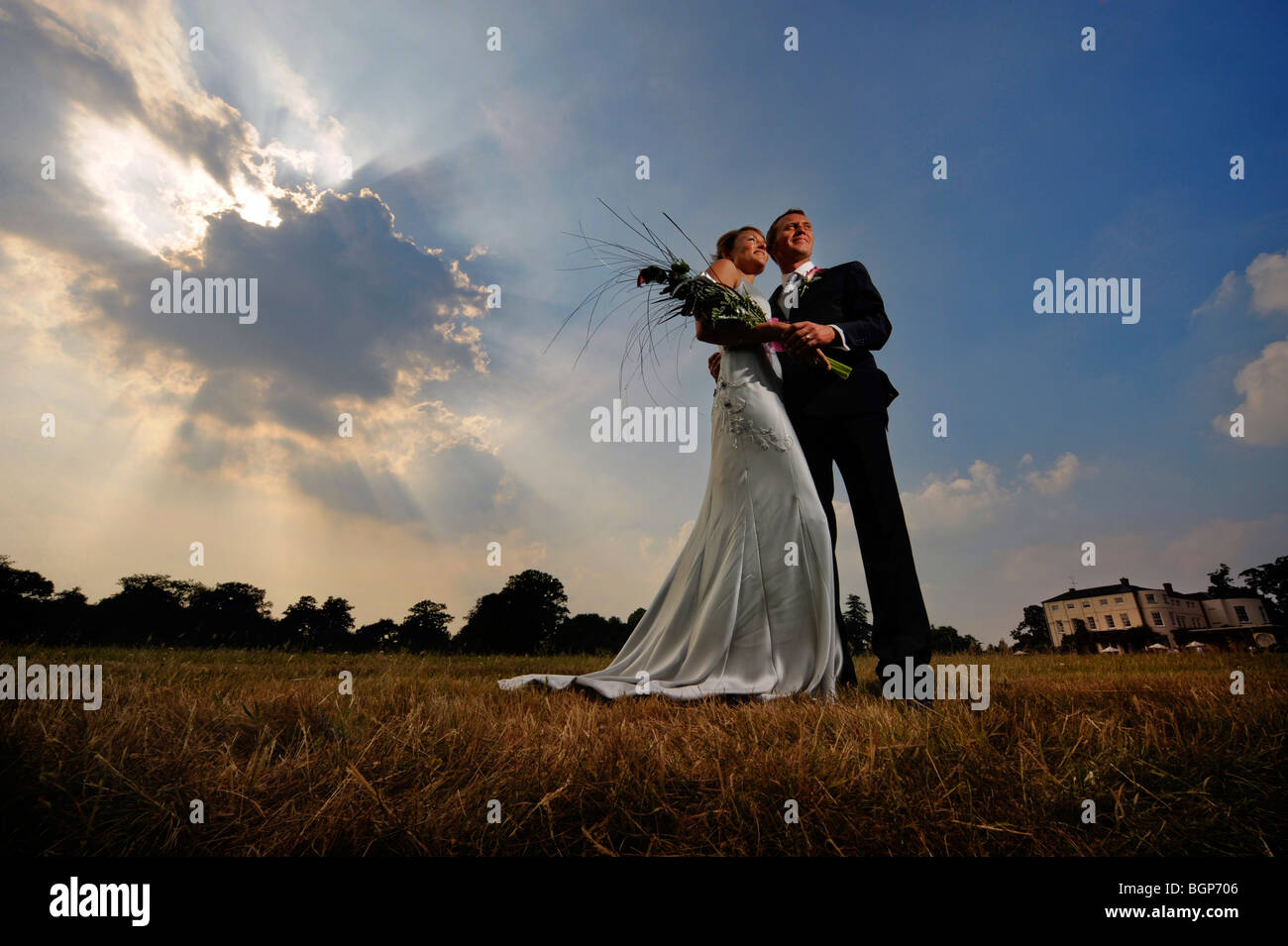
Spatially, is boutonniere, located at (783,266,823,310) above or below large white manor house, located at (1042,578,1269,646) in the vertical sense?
above

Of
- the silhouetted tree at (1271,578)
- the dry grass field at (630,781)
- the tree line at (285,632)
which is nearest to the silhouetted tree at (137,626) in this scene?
the tree line at (285,632)

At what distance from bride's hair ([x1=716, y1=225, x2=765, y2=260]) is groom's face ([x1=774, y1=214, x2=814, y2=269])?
0.23m

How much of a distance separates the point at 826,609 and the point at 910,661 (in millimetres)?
662

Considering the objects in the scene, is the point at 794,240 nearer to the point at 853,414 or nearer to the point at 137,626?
the point at 853,414

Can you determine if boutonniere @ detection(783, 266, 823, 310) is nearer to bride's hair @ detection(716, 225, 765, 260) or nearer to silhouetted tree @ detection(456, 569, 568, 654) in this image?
bride's hair @ detection(716, 225, 765, 260)

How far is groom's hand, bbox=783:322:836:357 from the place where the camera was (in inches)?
168

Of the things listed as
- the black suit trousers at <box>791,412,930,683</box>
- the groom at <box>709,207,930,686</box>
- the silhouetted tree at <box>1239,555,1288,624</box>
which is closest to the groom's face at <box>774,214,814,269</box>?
the groom at <box>709,207,930,686</box>

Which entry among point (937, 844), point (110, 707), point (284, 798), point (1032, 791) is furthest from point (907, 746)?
point (110, 707)

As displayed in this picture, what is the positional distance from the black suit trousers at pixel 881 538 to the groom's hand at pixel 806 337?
2.04 feet

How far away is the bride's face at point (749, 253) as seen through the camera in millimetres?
5172

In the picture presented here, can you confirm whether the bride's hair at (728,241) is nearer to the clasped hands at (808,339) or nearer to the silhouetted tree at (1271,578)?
the clasped hands at (808,339)

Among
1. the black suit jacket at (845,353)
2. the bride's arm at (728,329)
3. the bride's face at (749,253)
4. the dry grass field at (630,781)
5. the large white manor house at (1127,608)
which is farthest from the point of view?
the large white manor house at (1127,608)

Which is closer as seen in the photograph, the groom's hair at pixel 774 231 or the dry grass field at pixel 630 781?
Result: the dry grass field at pixel 630 781

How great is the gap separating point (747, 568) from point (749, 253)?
9.07 ft
